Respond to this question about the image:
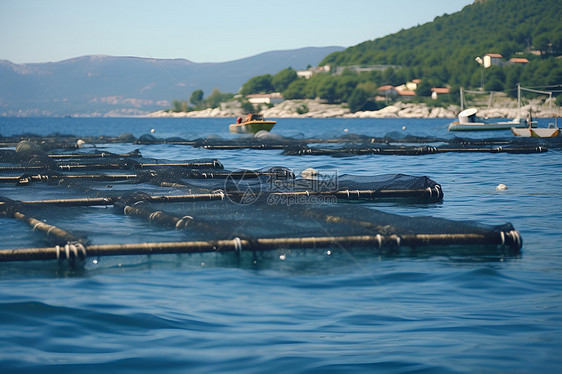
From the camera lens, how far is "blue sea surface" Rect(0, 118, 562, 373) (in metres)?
5.99

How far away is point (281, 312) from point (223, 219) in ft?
12.9

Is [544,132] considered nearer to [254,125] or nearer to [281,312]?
[254,125]

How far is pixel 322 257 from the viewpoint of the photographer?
9.46m

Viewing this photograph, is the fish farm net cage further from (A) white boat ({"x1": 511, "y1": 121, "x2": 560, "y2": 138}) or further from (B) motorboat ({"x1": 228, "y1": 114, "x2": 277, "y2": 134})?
(B) motorboat ({"x1": 228, "y1": 114, "x2": 277, "y2": 134})

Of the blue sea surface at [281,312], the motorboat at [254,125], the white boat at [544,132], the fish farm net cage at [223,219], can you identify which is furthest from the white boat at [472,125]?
the blue sea surface at [281,312]

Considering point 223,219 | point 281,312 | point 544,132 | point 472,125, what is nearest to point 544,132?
point 544,132

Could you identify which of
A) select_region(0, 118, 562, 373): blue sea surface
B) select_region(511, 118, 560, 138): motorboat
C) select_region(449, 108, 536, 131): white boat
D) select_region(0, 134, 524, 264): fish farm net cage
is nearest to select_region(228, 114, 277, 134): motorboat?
select_region(511, 118, 560, 138): motorboat

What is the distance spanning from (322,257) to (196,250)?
1.65 meters

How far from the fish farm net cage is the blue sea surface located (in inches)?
8.2

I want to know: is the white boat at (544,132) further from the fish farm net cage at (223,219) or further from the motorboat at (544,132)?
the fish farm net cage at (223,219)

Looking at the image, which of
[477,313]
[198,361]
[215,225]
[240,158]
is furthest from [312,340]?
[240,158]

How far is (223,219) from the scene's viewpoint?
11.1 meters

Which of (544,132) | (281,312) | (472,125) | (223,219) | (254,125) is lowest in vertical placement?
(472,125)

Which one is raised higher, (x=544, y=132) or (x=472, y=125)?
(x=544, y=132)
